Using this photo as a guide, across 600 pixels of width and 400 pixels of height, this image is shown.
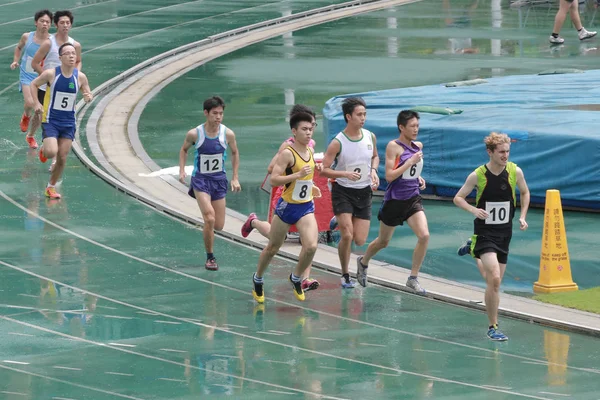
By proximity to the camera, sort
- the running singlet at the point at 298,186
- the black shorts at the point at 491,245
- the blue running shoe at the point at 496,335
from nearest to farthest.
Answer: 1. the blue running shoe at the point at 496,335
2. the black shorts at the point at 491,245
3. the running singlet at the point at 298,186

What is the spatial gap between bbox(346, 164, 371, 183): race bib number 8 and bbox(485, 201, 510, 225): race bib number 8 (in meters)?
1.63

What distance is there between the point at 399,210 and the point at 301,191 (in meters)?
1.08

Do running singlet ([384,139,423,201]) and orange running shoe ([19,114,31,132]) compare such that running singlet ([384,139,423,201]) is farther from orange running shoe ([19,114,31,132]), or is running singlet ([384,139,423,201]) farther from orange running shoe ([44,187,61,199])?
orange running shoe ([19,114,31,132])

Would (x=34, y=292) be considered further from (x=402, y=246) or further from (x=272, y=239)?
(x=402, y=246)

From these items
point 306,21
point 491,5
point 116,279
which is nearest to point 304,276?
point 116,279

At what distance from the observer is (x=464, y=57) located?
27375 mm

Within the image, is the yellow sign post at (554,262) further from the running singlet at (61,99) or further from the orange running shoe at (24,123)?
the orange running shoe at (24,123)

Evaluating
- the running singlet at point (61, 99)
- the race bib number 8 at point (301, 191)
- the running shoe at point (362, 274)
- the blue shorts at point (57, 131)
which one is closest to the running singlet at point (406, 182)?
the running shoe at point (362, 274)

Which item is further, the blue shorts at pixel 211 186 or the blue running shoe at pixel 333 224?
the blue running shoe at pixel 333 224

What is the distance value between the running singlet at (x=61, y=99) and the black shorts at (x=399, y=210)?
4953 mm

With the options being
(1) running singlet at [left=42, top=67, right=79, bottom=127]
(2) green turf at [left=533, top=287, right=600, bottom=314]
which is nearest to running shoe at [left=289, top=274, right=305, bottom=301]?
(2) green turf at [left=533, top=287, right=600, bottom=314]

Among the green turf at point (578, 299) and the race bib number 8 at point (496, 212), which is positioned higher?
the race bib number 8 at point (496, 212)

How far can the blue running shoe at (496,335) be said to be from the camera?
10.5 m

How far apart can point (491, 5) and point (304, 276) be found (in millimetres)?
25371
